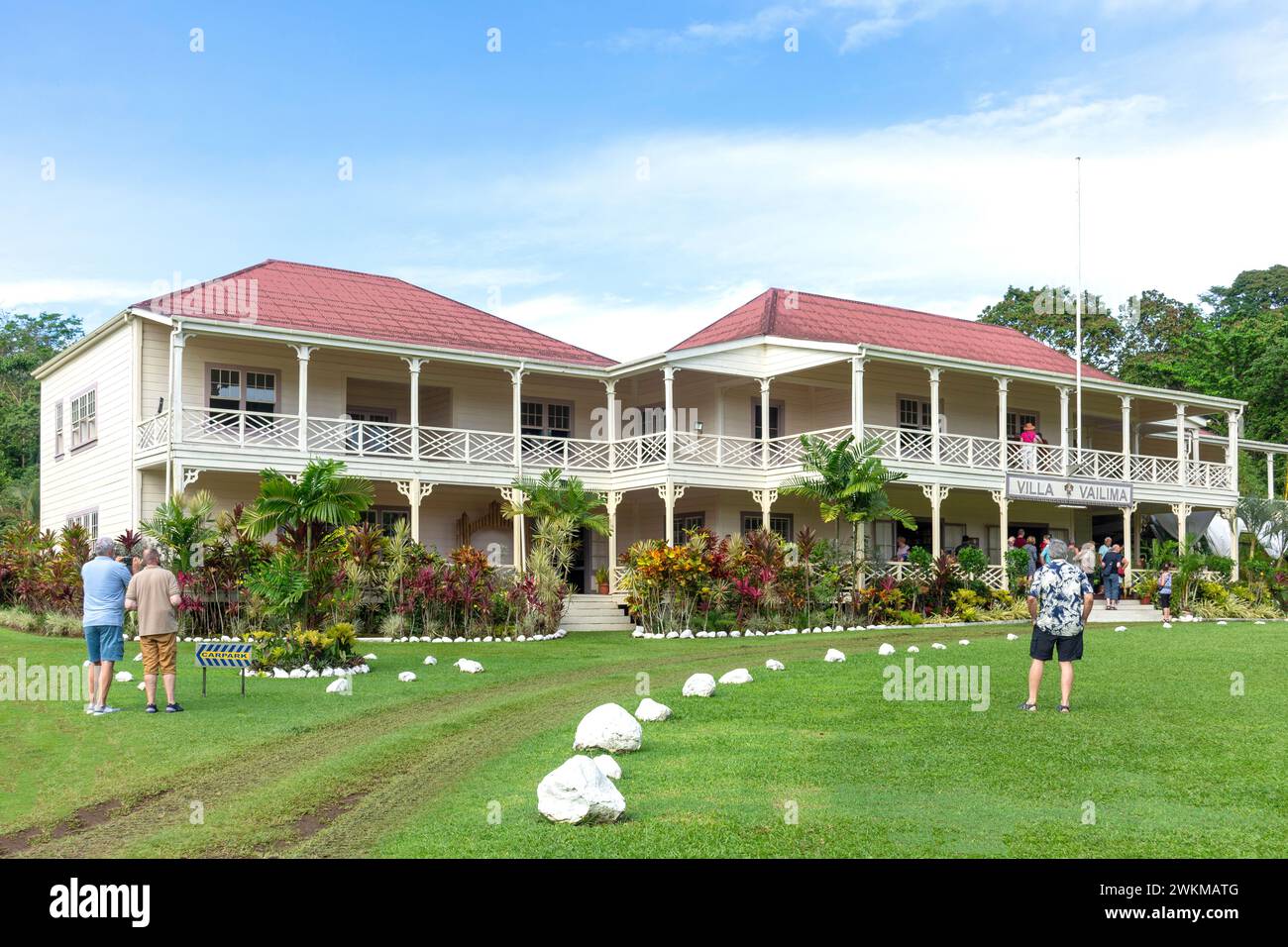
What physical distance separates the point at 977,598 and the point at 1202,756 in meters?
17.4

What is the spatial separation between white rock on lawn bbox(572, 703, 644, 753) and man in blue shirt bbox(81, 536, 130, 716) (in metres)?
4.86

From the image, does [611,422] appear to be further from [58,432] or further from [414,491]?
[58,432]

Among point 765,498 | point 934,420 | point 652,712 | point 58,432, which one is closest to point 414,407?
point 765,498

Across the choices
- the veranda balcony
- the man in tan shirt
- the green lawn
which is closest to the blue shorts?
the man in tan shirt

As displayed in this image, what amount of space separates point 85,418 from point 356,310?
6.37 metres

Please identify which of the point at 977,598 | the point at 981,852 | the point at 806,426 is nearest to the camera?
the point at 981,852

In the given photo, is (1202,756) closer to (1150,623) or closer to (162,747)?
(162,747)

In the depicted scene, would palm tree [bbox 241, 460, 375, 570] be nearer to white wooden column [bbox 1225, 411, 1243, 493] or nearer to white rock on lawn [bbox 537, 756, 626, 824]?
white rock on lawn [bbox 537, 756, 626, 824]

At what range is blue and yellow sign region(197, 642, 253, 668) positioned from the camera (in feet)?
46.4

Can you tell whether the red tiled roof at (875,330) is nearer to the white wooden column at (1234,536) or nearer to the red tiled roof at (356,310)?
the red tiled roof at (356,310)

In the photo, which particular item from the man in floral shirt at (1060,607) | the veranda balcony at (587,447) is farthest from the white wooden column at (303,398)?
the man in floral shirt at (1060,607)

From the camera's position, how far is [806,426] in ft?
108

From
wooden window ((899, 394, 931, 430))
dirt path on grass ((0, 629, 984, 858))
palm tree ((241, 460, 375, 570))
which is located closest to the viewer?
dirt path on grass ((0, 629, 984, 858))

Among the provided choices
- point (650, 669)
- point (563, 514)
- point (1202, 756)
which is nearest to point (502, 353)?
point (563, 514)
